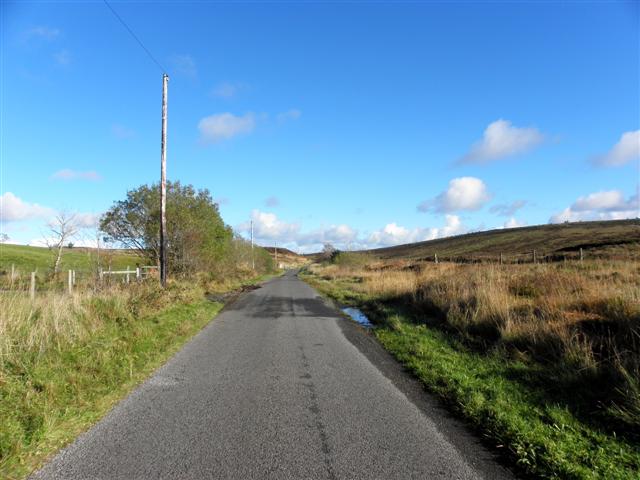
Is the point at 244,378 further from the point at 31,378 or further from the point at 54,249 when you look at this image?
the point at 54,249

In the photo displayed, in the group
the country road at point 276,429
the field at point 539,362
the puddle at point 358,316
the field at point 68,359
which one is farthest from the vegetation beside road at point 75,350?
the puddle at point 358,316

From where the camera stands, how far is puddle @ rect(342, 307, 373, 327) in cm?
1400

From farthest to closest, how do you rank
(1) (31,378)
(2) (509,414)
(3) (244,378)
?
1. (3) (244,378)
2. (1) (31,378)
3. (2) (509,414)

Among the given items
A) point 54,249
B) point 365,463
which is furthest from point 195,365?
point 54,249

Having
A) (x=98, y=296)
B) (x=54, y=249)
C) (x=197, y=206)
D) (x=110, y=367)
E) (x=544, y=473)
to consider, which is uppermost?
(x=197, y=206)

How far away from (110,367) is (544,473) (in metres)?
6.13

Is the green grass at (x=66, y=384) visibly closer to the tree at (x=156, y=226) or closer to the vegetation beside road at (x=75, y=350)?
the vegetation beside road at (x=75, y=350)

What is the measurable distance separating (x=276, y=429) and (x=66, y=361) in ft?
13.2

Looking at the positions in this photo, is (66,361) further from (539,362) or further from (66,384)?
(539,362)

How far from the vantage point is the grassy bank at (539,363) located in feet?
14.3

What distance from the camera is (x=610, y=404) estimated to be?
17.9ft

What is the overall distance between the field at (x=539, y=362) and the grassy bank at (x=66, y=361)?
4.53m

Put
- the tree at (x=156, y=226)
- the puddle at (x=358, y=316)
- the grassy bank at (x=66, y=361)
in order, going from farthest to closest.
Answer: the tree at (x=156, y=226) → the puddle at (x=358, y=316) → the grassy bank at (x=66, y=361)

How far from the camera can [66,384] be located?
573 cm
